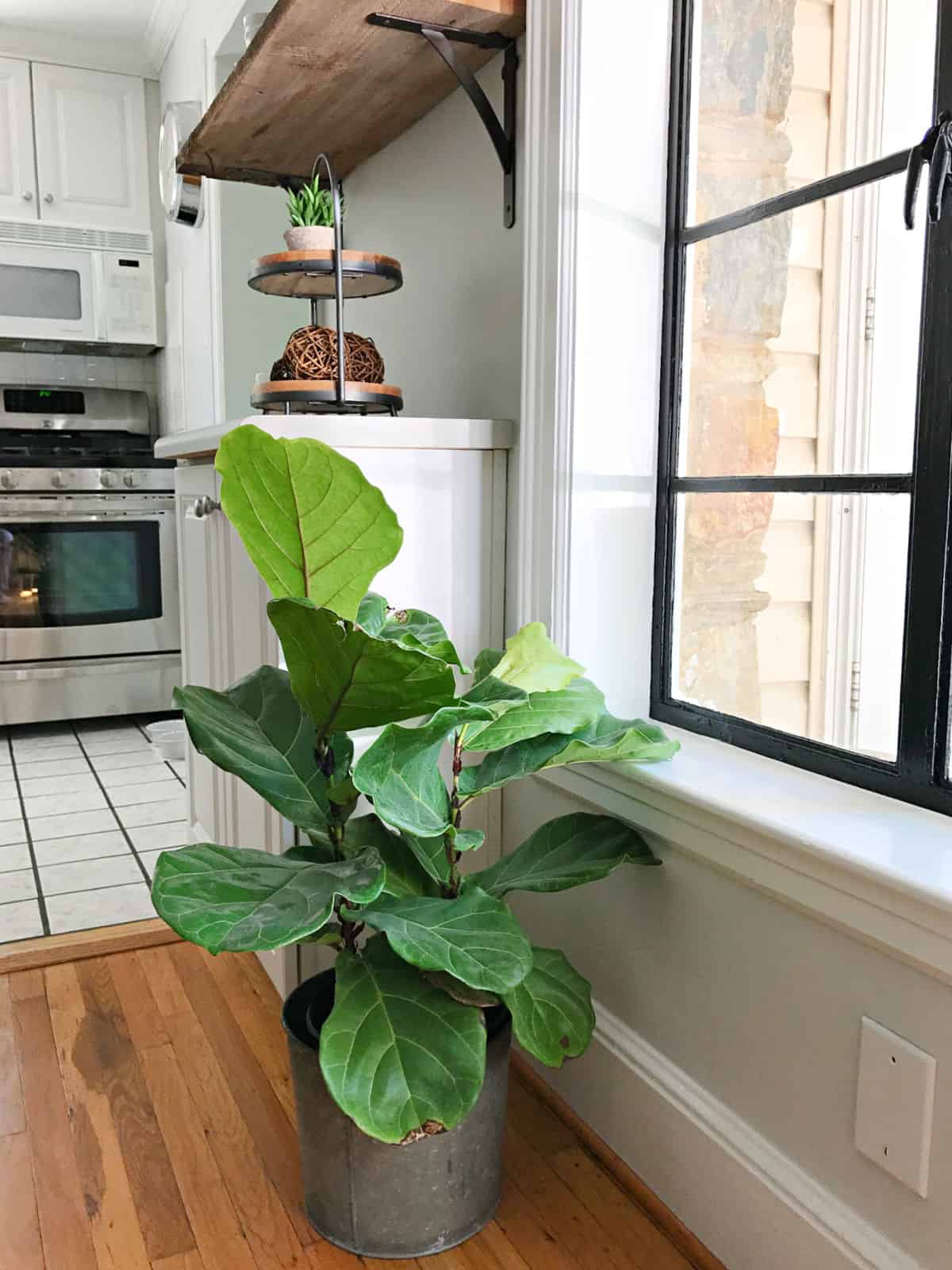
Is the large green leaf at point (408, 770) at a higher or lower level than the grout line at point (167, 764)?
higher

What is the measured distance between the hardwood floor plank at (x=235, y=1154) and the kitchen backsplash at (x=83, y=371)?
10.6 feet

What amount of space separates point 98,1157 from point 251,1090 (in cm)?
22

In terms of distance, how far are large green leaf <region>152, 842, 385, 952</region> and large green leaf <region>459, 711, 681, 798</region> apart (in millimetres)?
148

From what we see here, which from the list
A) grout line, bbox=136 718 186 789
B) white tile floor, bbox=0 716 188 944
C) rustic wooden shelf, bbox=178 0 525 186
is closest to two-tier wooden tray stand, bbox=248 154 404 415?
rustic wooden shelf, bbox=178 0 525 186

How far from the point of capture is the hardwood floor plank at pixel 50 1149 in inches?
49.0

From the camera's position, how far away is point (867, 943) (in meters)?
1.01

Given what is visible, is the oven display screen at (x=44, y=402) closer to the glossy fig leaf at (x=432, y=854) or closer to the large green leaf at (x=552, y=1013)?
the glossy fig leaf at (x=432, y=854)

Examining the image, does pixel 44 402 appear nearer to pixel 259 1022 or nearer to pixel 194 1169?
pixel 259 1022

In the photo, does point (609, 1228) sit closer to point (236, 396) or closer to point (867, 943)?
point (867, 943)

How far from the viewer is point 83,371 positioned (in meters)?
4.37

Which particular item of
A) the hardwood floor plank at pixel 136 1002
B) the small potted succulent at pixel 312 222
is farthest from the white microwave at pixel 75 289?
the hardwood floor plank at pixel 136 1002

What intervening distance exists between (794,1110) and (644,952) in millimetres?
276

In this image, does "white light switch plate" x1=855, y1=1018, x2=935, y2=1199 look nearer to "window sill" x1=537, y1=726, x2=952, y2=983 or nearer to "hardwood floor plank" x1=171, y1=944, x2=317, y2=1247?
"window sill" x1=537, y1=726, x2=952, y2=983

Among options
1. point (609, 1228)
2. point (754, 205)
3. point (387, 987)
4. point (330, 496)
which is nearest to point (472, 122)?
point (754, 205)
